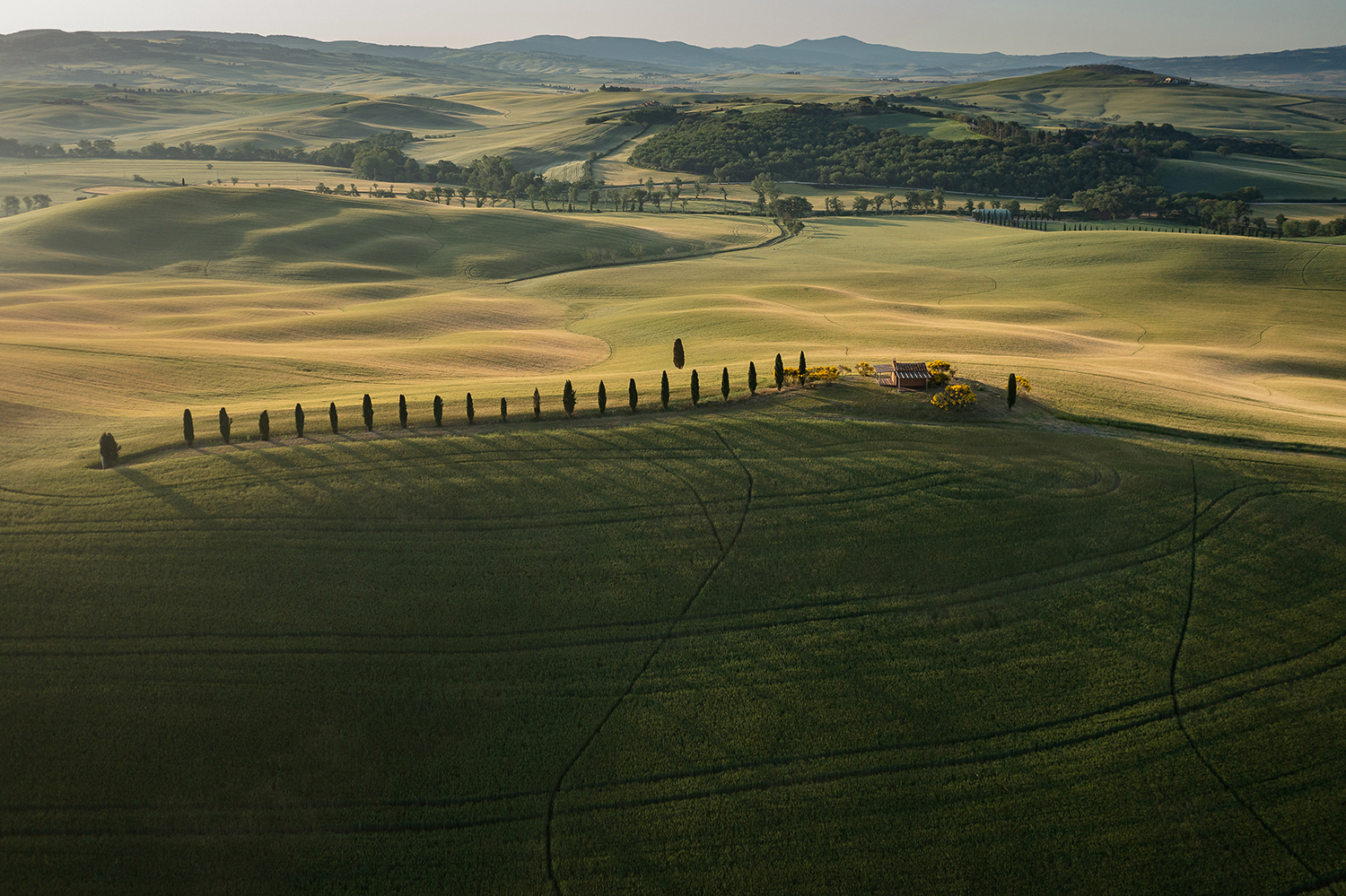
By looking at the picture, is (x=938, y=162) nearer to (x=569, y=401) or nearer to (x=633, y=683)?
(x=569, y=401)

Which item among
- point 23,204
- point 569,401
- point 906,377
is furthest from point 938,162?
point 23,204

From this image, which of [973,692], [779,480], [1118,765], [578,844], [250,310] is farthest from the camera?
[250,310]

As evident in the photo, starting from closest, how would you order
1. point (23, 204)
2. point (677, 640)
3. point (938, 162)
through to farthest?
point (677, 640)
point (23, 204)
point (938, 162)

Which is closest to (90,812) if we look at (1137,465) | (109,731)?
(109,731)

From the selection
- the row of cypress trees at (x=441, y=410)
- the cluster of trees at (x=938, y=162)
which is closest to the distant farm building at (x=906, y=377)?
the row of cypress trees at (x=441, y=410)

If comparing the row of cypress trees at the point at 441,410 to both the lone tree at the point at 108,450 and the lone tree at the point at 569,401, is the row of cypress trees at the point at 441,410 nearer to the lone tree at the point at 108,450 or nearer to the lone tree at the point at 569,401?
the lone tree at the point at 569,401

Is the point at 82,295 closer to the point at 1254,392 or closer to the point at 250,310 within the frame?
→ the point at 250,310

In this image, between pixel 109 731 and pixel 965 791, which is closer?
pixel 965 791
